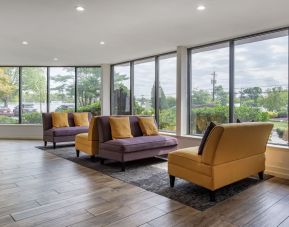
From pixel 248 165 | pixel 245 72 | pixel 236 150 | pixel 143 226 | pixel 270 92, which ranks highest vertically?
pixel 245 72

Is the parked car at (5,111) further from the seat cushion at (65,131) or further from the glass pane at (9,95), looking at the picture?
the seat cushion at (65,131)

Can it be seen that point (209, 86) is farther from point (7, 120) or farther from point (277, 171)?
point (7, 120)

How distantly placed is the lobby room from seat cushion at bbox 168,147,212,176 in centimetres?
1

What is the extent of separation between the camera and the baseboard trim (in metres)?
3.90

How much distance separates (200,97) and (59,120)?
3.87m

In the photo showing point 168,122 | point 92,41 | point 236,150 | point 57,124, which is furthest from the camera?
point 57,124

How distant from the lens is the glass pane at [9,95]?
8180mm

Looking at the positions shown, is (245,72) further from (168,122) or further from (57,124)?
(57,124)

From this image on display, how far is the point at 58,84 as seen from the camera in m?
8.32

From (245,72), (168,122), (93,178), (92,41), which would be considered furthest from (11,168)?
(245,72)

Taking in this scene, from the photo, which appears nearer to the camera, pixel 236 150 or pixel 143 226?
pixel 143 226

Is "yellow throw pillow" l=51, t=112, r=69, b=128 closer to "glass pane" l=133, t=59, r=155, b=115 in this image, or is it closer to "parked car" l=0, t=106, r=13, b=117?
"glass pane" l=133, t=59, r=155, b=115

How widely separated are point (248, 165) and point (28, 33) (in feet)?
14.4

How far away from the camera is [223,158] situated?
2.98 metres
